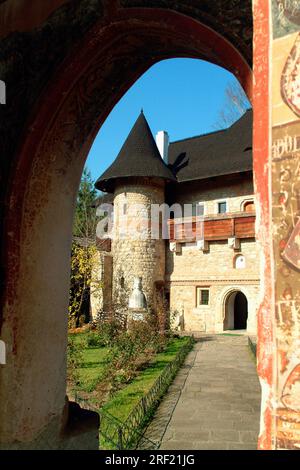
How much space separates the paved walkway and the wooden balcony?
25.8ft

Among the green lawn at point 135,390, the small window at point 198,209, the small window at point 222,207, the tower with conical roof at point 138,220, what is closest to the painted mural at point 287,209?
the green lawn at point 135,390

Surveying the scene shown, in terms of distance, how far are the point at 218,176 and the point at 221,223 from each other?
2557mm

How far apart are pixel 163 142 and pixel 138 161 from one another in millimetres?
4411

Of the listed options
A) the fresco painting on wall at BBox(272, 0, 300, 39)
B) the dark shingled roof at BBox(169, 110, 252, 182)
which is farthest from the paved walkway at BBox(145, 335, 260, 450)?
the dark shingled roof at BBox(169, 110, 252, 182)

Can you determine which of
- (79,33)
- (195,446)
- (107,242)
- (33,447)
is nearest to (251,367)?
(195,446)

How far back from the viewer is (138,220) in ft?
68.4

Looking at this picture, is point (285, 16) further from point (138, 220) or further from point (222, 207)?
point (222, 207)

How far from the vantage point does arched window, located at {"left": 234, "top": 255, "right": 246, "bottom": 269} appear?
1912 cm

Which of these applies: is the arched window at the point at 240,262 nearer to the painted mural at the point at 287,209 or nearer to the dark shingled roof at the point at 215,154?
the dark shingled roof at the point at 215,154

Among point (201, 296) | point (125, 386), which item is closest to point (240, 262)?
point (201, 296)

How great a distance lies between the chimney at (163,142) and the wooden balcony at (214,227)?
213 inches

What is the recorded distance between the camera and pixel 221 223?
19.4m

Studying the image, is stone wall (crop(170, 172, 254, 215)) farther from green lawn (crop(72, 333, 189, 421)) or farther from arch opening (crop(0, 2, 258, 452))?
arch opening (crop(0, 2, 258, 452))
